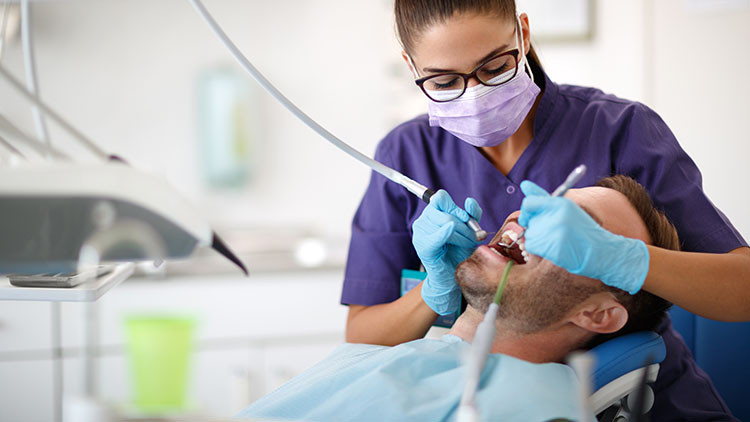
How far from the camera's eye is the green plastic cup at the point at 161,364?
1137mm

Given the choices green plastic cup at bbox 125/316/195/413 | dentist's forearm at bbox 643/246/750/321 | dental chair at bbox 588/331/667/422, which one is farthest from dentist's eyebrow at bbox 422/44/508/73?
green plastic cup at bbox 125/316/195/413

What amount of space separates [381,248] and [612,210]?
0.55 metres

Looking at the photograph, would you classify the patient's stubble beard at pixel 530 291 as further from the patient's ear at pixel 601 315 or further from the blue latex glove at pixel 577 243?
the blue latex glove at pixel 577 243

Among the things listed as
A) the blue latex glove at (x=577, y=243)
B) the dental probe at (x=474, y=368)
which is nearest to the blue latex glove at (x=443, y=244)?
the blue latex glove at (x=577, y=243)

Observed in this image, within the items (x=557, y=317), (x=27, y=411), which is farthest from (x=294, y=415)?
(x=27, y=411)

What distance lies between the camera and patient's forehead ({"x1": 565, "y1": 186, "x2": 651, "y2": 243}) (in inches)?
51.0

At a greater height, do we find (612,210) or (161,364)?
(612,210)

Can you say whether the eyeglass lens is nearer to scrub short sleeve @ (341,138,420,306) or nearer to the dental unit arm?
scrub short sleeve @ (341,138,420,306)

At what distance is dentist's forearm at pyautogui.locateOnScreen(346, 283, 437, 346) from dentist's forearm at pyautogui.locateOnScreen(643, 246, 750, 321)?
0.49 metres

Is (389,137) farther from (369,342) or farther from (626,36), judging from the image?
(626,36)

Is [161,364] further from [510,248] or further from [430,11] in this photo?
[430,11]

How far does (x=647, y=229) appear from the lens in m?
1.34

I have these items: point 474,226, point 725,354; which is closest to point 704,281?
point 474,226

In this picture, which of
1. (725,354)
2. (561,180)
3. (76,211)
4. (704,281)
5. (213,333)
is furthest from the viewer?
(213,333)
